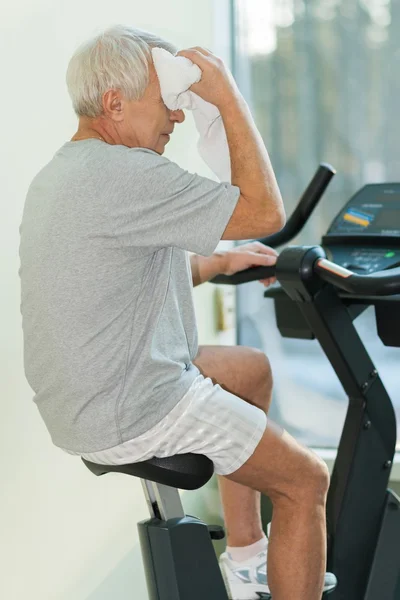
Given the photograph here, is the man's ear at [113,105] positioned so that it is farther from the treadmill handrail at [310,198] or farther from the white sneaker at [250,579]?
the white sneaker at [250,579]

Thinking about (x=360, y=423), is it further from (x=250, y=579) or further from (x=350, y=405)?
(x=250, y=579)

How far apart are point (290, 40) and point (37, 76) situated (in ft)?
5.13

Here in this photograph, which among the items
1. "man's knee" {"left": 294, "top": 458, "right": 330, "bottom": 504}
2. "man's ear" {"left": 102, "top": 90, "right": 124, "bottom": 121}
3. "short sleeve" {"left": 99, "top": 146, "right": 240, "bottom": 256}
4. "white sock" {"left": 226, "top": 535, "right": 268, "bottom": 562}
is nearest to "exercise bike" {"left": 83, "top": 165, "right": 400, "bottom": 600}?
"white sock" {"left": 226, "top": 535, "right": 268, "bottom": 562}

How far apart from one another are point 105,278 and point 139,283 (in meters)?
0.09

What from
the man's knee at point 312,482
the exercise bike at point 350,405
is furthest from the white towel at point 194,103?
the man's knee at point 312,482

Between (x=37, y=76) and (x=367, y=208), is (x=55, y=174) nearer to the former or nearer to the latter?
(x=37, y=76)

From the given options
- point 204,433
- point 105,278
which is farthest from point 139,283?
point 204,433

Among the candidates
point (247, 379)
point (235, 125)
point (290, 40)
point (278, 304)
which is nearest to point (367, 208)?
point (278, 304)

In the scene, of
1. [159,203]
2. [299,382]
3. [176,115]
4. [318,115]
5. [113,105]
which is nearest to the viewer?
[159,203]

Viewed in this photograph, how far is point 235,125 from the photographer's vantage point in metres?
1.71

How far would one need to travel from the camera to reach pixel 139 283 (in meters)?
1.65

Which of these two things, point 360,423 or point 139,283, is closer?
point 139,283

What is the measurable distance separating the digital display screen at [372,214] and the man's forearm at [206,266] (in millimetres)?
420

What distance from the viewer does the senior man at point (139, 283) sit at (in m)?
1.57
